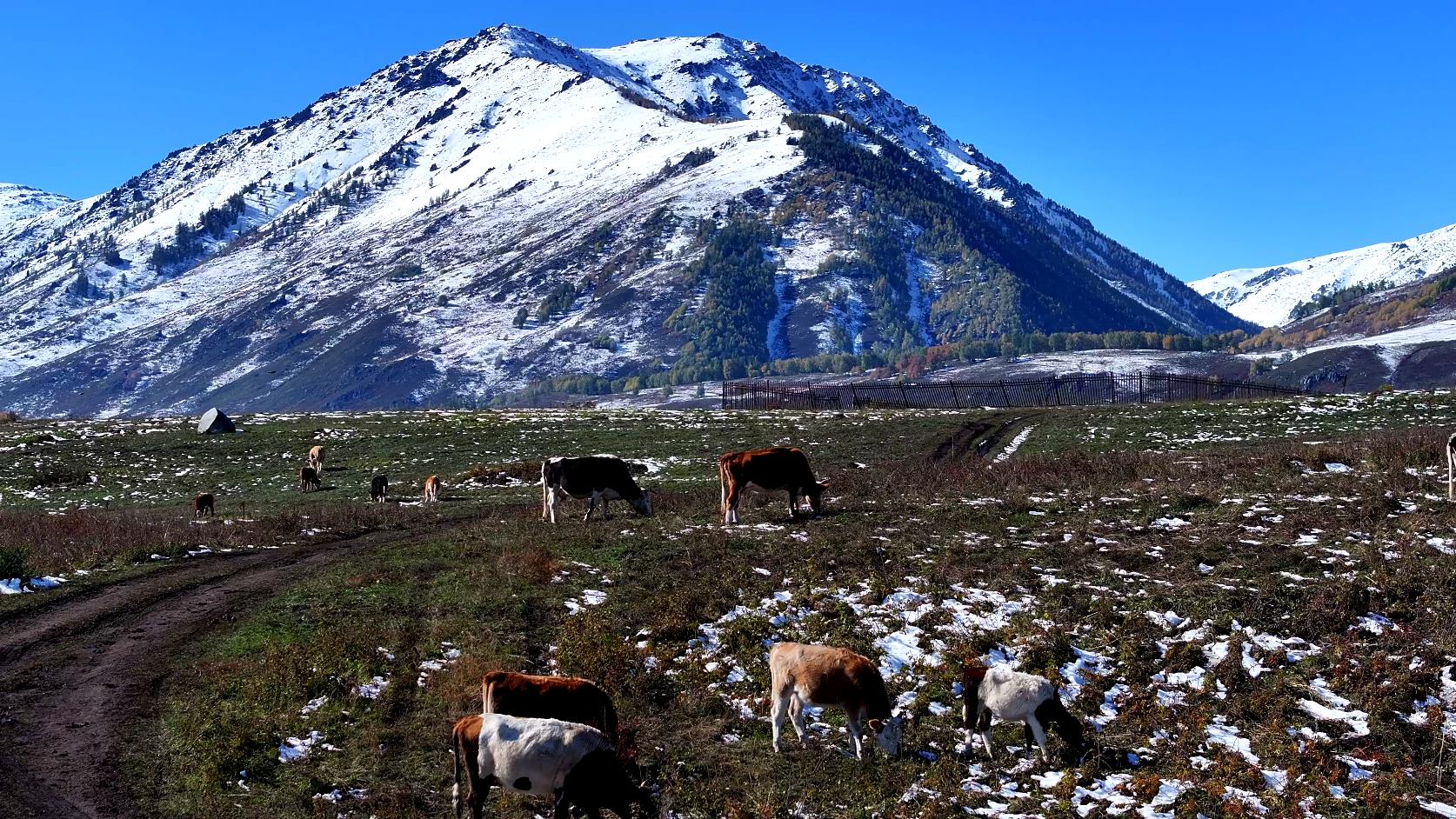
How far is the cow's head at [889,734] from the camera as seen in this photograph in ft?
43.0

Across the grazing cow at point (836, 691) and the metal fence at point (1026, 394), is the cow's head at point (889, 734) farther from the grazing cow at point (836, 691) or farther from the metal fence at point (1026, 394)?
the metal fence at point (1026, 394)

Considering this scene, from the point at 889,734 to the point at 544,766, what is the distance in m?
4.33

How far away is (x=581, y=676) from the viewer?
15312 millimetres

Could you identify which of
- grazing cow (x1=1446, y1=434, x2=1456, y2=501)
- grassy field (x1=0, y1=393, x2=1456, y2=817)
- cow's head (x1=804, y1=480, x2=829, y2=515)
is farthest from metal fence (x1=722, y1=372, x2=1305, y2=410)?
grassy field (x1=0, y1=393, x2=1456, y2=817)

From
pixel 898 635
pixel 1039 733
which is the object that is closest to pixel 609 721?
pixel 1039 733

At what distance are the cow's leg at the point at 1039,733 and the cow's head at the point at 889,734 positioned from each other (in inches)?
64.1

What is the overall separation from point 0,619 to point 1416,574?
23.9 m

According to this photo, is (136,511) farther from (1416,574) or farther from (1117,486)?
(1416,574)

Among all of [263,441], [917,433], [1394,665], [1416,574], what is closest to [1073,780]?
[1394,665]

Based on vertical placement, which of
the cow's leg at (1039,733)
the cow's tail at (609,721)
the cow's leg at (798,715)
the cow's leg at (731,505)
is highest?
the cow's leg at (731,505)

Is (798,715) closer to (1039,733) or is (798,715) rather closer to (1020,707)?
(1020,707)

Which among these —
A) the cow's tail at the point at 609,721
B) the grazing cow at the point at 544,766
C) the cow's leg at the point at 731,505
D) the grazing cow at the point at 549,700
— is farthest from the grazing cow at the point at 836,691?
the cow's leg at the point at 731,505

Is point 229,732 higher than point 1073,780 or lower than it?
higher

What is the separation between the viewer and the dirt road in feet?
38.1
